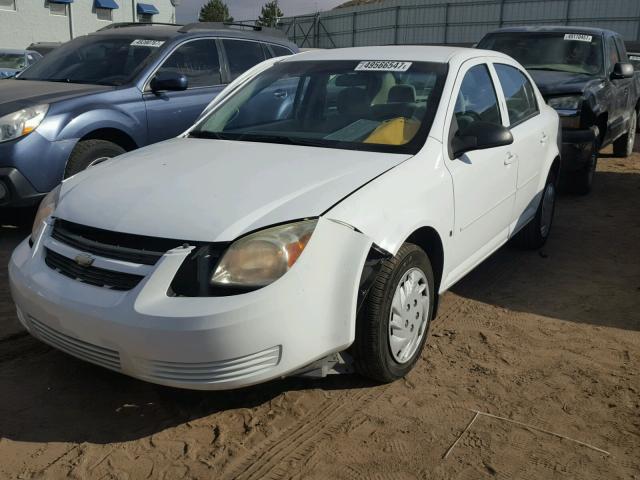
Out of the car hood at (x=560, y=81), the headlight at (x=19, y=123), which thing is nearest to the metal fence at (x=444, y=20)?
the car hood at (x=560, y=81)

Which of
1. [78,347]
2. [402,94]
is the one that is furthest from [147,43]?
[78,347]

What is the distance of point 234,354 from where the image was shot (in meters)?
2.56

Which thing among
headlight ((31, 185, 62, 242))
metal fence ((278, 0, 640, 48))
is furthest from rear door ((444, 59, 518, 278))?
metal fence ((278, 0, 640, 48))

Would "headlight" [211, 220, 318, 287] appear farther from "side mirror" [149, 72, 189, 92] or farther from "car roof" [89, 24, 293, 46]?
"car roof" [89, 24, 293, 46]

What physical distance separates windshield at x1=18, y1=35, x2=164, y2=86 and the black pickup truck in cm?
423

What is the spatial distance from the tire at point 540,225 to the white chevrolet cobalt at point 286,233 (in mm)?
1166

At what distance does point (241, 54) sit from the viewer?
23.2ft

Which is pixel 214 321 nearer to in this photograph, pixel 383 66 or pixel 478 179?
pixel 478 179

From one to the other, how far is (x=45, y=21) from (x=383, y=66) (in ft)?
96.9

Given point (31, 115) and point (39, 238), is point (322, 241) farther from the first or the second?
point (31, 115)

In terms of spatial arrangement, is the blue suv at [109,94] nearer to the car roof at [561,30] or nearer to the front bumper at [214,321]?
the front bumper at [214,321]

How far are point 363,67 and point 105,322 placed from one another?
7.45ft

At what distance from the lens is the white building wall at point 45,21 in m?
28.0

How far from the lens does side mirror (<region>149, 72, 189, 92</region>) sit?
18.8ft
